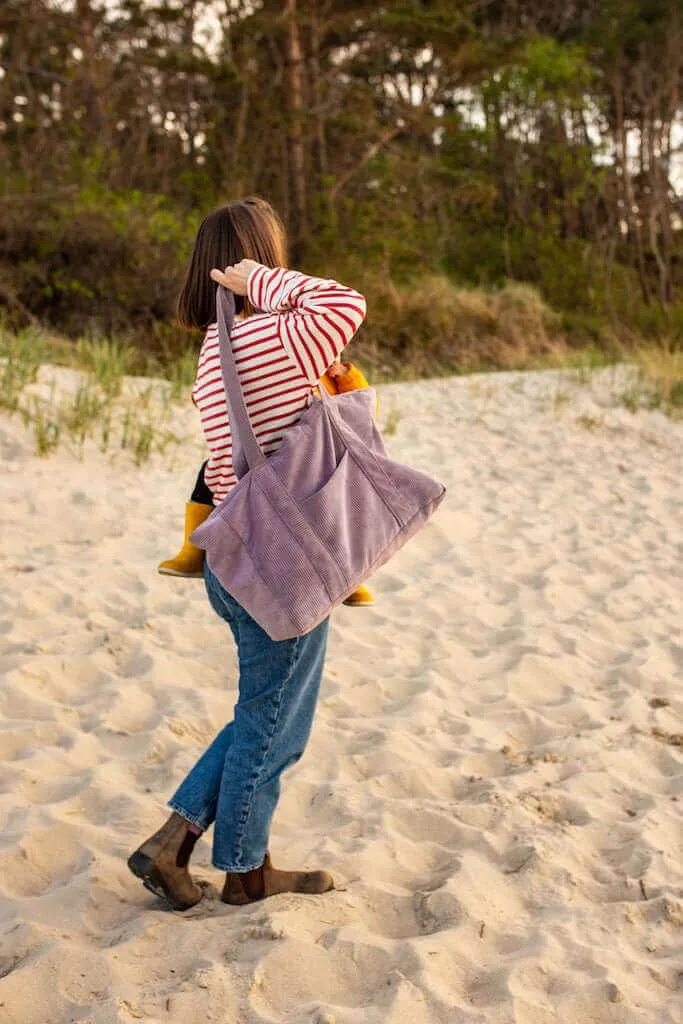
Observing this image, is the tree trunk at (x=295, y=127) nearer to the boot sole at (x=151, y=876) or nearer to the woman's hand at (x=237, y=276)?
the woman's hand at (x=237, y=276)

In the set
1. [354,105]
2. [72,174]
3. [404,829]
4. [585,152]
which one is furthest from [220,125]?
[404,829]

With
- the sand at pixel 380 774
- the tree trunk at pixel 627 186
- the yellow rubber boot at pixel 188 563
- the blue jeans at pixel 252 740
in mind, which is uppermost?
the tree trunk at pixel 627 186

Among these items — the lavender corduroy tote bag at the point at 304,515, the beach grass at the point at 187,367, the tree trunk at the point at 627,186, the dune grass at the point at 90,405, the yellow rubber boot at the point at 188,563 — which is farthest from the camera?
the tree trunk at the point at 627,186

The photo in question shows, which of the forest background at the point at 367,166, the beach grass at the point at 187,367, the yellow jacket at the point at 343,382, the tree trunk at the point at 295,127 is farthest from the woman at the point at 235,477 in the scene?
the tree trunk at the point at 295,127

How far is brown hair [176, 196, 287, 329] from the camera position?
220 cm

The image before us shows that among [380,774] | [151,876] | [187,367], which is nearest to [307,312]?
[151,876]

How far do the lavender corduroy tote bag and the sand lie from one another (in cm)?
80

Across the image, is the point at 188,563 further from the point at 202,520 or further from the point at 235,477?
the point at 235,477

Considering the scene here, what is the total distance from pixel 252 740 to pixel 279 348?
853 mm

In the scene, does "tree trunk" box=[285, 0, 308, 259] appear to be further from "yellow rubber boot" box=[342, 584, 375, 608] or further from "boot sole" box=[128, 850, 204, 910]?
"boot sole" box=[128, 850, 204, 910]

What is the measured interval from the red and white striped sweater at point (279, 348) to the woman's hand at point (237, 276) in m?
0.03

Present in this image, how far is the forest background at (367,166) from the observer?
37.4 ft

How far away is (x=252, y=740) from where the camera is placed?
2232mm

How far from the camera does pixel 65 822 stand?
277 cm
